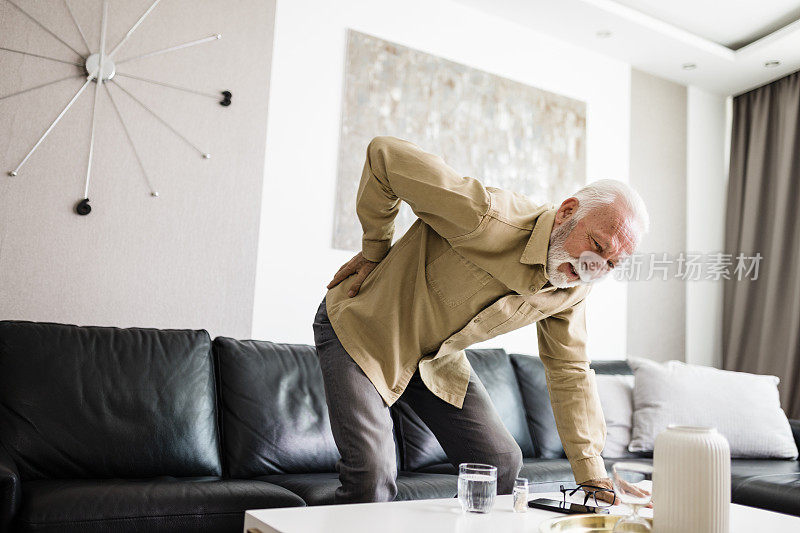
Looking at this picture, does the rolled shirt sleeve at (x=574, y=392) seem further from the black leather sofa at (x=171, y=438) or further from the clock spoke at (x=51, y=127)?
the clock spoke at (x=51, y=127)

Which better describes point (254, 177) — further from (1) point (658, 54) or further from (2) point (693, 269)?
(2) point (693, 269)

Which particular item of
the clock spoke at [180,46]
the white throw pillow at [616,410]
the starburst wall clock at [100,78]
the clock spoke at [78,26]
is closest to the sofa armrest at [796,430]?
the white throw pillow at [616,410]

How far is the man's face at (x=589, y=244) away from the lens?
61.4 inches

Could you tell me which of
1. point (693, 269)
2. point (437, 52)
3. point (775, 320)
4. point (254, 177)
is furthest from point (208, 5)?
point (775, 320)

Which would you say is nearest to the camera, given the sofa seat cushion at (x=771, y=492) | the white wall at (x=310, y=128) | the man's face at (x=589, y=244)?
the man's face at (x=589, y=244)

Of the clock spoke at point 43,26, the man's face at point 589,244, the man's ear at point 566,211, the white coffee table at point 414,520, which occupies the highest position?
the clock spoke at point 43,26

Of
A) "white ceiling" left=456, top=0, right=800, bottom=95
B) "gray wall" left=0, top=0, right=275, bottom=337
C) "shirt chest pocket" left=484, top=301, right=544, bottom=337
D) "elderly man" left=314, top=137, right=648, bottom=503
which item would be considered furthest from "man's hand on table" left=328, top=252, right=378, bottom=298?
"white ceiling" left=456, top=0, right=800, bottom=95

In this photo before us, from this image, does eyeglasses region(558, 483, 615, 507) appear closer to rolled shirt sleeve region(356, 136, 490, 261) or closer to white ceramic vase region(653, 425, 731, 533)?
white ceramic vase region(653, 425, 731, 533)

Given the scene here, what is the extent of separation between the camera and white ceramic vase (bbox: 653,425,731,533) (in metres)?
1.19

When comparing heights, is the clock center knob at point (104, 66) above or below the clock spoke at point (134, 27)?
below

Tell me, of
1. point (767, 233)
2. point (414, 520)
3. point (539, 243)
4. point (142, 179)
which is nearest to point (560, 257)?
point (539, 243)

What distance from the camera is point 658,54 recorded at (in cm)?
405

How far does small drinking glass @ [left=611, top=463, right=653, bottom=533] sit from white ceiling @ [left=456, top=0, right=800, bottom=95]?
2.83 meters

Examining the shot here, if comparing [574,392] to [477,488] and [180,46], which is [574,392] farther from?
[180,46]
